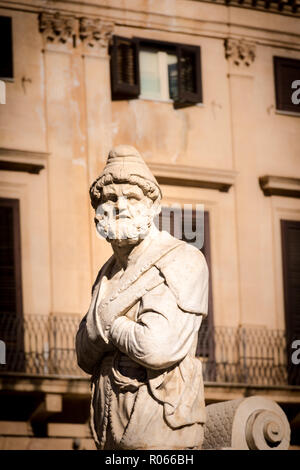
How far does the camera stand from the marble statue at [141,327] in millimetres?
Result: 8898

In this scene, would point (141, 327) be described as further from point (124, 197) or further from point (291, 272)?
point (291, 272)

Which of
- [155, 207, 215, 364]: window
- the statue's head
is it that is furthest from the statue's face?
[155, 207, 215, 364]: window

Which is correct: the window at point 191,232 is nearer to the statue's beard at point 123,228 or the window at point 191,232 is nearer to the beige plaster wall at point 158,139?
the beige plaster wall at point 158,139

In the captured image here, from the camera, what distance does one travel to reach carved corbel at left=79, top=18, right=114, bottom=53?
27.0 m

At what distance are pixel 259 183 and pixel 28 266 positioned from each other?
176 inches

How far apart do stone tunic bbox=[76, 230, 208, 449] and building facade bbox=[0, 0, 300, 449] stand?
15.4m

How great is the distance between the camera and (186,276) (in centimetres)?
907

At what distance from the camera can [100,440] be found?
29.9 feet

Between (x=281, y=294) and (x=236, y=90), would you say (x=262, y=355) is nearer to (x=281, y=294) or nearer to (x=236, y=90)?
(x=281, y=294)

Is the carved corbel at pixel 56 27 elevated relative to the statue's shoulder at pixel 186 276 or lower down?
elevated

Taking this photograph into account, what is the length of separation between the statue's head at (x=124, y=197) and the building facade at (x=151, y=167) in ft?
50.2

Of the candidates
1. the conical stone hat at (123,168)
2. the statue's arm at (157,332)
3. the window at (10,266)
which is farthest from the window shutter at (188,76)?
the statue's arm at (157,332)
